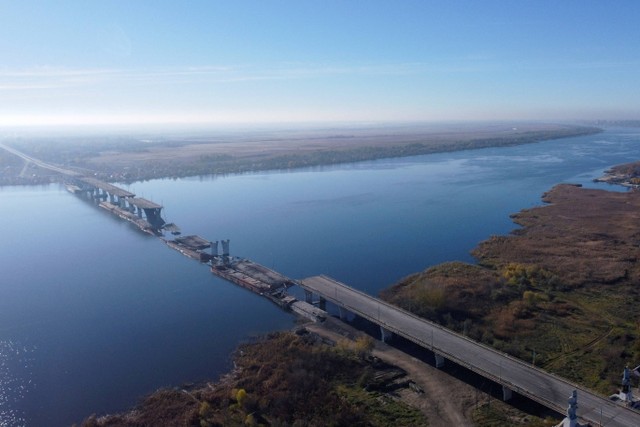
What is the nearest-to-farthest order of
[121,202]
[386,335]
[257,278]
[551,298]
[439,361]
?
1. [439,361]
2. [386,335]
3. [551,298]
4. [257,278]
5. [121,202]

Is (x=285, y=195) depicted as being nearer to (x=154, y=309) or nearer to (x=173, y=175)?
(x=173, y=175)

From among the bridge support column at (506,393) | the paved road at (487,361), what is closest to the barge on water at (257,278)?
the paved road at (487,361)

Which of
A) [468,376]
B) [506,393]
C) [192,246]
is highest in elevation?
[192,246]

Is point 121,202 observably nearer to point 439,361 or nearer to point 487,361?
point 439,361

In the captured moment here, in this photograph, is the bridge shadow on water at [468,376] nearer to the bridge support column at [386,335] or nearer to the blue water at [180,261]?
the bridge support column at [386,335]

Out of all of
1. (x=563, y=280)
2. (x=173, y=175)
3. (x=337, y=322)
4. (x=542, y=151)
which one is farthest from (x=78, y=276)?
(x=542, y=151)

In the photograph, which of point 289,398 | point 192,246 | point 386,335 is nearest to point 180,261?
point 192,246

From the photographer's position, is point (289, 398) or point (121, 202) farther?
point (121, 202)
